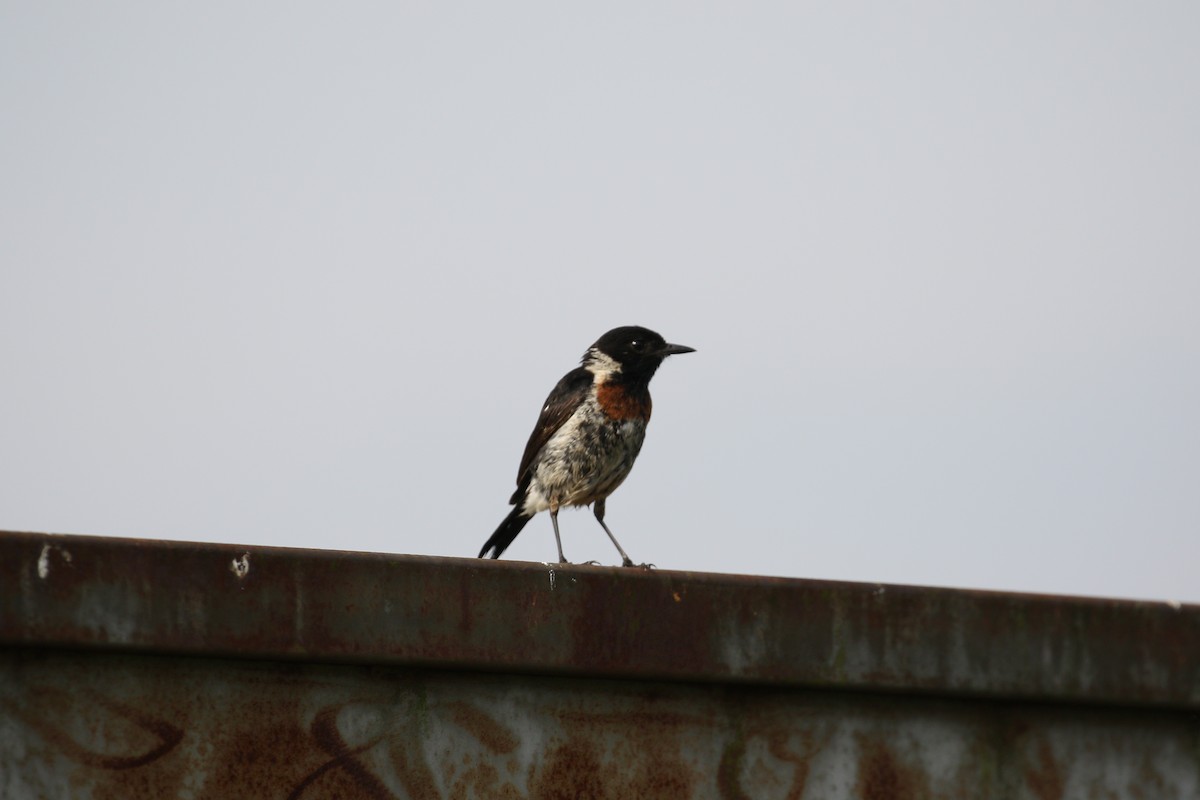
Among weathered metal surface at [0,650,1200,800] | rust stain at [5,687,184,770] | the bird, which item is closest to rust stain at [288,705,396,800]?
weathered metal surface at [0,650,1200,800]

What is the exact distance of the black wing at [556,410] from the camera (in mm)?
7219

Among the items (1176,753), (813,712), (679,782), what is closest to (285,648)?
(679,782)

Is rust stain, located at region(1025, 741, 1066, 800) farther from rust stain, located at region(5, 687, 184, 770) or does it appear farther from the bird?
the bird

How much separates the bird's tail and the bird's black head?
3.32 feet

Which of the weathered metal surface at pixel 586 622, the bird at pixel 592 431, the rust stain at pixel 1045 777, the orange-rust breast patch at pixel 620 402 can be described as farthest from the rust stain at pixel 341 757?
the orange-rust breast patch at pixel 620 402

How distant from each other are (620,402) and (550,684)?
155 inches

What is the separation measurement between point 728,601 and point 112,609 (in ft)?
5.12

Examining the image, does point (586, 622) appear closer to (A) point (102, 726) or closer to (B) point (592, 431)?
(A) point (102, 726)

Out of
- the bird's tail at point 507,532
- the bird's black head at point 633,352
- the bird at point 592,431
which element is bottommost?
the bird's tail at point 507,532

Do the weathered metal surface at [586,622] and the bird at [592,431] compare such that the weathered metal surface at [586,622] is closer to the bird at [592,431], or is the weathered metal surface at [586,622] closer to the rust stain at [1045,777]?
the rust stain at [1045,777]

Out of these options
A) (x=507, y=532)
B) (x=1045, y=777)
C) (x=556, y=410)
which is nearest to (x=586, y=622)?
(x=1045, y=777)

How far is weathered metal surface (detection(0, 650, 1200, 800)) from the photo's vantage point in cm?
309

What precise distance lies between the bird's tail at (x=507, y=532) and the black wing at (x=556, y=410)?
0.10 metres

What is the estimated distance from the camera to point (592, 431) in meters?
7.05
